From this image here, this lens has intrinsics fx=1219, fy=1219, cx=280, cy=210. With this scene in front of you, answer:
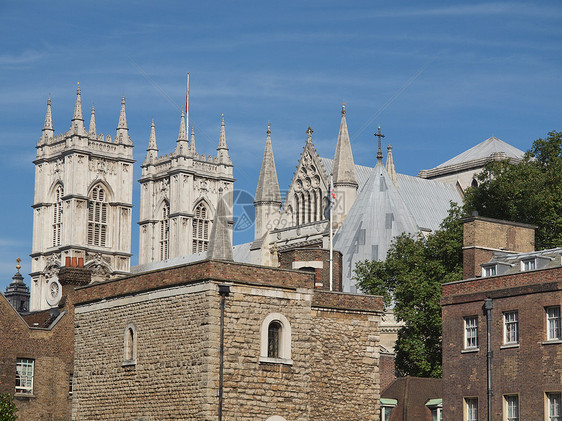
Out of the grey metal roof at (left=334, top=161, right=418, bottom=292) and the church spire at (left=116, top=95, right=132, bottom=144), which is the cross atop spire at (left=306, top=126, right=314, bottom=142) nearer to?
the grey metal roof at (left=334, top=161, right=418, bottom=292)

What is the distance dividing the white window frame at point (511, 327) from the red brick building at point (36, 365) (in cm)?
1649

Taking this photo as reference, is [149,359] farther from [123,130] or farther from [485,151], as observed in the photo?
[123,130]

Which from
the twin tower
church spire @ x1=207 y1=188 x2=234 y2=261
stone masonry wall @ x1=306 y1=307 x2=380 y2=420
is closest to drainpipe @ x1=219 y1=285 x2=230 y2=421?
stone masonry wall @ x1=306 y1=307 x2=380 y2=420

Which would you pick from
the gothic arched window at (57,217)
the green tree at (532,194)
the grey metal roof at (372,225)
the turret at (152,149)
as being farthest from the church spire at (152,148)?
the green tree at (532,194)

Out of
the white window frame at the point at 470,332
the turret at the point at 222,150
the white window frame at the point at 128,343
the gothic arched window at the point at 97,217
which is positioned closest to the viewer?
the white window frame at the point at 128,343

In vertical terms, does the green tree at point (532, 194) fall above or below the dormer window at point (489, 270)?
above

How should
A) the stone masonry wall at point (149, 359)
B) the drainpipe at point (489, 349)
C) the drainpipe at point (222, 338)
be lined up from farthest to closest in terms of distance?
the drainpipe at point (489, 349), the stone masonry wall at point (149, 359), the drainpipe at point (222, 338)

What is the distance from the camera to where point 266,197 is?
10688 cm

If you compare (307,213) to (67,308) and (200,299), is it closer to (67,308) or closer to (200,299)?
(67,308)

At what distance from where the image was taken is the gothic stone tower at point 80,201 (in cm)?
14850

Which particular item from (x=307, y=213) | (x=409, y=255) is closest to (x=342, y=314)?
(x=409, y=255)

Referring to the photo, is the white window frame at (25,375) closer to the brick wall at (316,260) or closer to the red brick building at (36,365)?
the red brick building at (36,365)

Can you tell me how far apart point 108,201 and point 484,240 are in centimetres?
10824

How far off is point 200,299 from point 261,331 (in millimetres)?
2082
